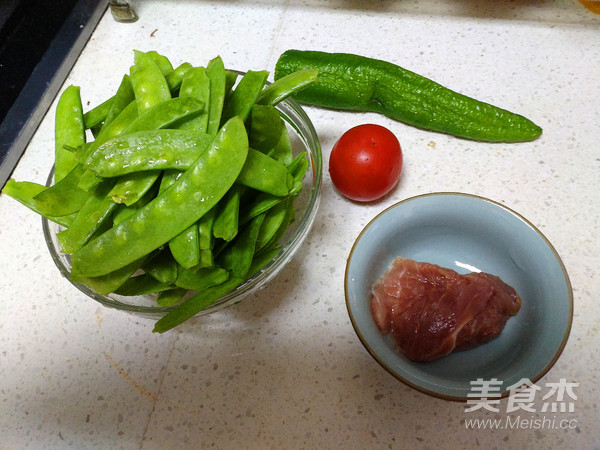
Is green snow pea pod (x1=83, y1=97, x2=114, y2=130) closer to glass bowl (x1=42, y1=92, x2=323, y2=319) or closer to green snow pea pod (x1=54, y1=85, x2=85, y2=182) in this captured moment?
green snow pea pod (x1=54, y1=85, x2=85, y2=182)

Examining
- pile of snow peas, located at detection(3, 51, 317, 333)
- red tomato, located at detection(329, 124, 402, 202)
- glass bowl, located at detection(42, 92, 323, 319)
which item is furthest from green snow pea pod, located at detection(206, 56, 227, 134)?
red tomato, located at detection(329, 124, 402, 202)

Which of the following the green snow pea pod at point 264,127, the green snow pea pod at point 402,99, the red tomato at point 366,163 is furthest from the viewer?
the green snow pea pod at point 402,99

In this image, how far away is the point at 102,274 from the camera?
688mm

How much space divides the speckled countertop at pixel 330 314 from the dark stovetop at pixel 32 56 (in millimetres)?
52

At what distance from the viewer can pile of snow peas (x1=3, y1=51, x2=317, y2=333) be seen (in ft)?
2.21

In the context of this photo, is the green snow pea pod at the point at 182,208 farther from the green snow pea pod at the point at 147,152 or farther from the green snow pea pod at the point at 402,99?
the green snow pea pod at the point at 402,99

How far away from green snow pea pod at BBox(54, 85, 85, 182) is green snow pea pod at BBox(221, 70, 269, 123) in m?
0.30

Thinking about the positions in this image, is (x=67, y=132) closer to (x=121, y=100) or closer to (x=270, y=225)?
(x=121, y=100)

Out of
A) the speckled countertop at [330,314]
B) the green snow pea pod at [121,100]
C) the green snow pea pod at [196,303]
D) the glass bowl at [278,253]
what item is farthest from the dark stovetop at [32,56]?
the green snow pea pod at [196,303]

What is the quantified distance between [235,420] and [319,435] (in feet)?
Answer: 0.57

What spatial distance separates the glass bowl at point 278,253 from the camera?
0.77 metres

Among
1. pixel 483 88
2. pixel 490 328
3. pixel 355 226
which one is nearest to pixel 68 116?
pixel 355 226

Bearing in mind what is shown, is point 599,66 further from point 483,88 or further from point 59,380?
point 59,380

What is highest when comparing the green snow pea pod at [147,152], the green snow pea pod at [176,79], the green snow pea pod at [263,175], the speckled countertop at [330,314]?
the green snow pea pod at [176,79]
